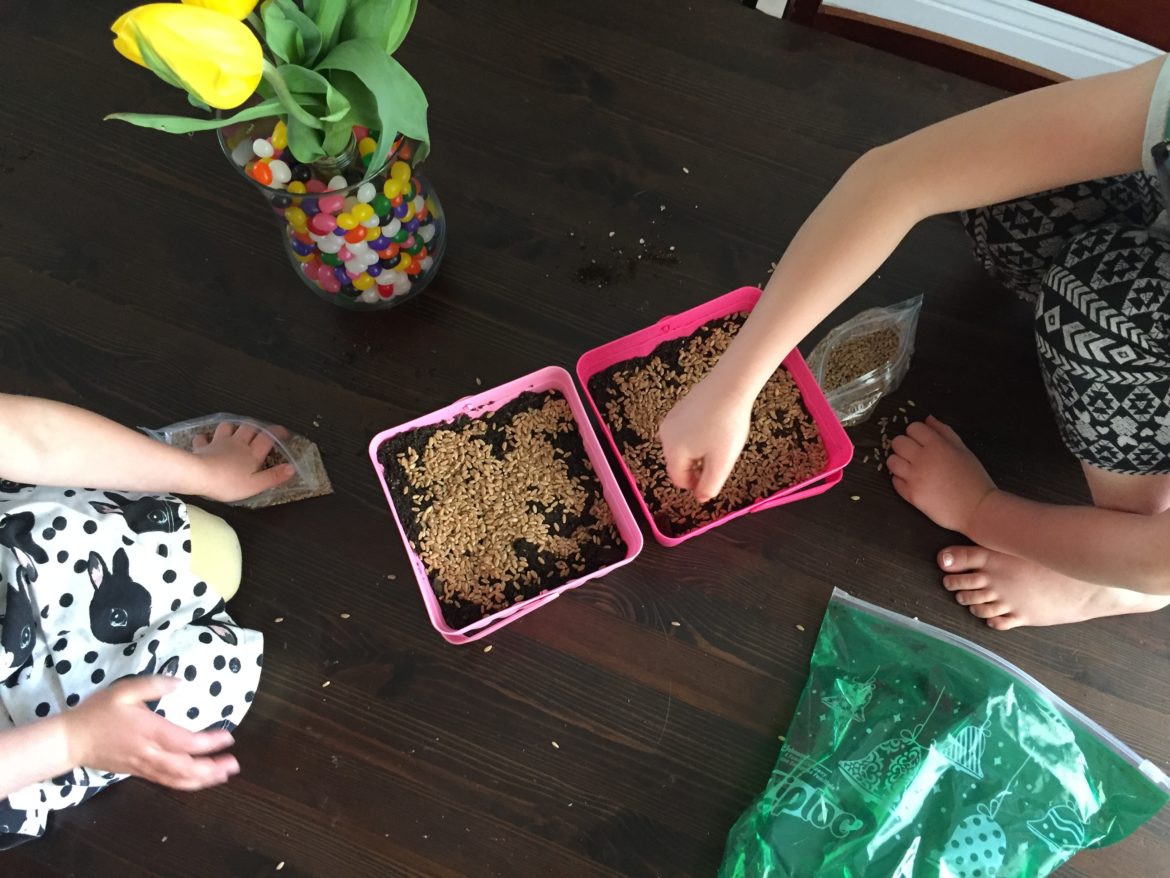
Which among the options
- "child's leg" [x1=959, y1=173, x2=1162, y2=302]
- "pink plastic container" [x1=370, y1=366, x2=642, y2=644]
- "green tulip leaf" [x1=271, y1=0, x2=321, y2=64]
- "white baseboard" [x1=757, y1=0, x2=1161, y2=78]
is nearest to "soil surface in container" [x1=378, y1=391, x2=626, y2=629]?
"pink plastic container" [x1=370, y1=366, x2=642, y2=644]

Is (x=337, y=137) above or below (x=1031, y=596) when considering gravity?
above

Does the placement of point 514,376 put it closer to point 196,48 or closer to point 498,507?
point 498,507

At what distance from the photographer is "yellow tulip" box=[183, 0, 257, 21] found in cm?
56

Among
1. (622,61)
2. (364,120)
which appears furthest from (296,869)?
(622,61)

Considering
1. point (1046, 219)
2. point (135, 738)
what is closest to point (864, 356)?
point (1046, 219)

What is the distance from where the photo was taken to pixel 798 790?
85 centimetres

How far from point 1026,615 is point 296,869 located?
789 millimetres

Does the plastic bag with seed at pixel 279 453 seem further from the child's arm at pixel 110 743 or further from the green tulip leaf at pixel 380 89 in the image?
the green tulip leaf at pixel 380 89

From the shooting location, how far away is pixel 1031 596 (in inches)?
35.4

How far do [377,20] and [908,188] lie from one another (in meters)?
0.45

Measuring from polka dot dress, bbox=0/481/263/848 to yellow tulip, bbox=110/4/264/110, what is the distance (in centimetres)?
43

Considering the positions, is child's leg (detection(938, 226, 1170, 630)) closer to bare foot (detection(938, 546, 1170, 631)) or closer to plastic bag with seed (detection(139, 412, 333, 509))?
bare foot (detection(938, 546, 1170, 631))

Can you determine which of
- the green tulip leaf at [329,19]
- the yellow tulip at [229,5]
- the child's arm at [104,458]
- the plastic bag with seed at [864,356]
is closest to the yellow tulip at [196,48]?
the yellow tulip at [229,5]

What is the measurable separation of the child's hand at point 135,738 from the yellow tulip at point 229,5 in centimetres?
55
